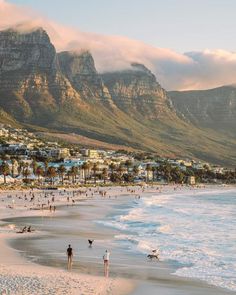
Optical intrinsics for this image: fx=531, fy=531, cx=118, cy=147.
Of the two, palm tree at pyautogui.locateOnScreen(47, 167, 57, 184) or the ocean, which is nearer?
the ocean

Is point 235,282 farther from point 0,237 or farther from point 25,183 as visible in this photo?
point 25,183

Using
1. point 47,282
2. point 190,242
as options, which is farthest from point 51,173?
point 47,282

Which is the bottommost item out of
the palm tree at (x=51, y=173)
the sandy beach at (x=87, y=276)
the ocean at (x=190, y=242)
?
the ocean at (x=190, y=242)

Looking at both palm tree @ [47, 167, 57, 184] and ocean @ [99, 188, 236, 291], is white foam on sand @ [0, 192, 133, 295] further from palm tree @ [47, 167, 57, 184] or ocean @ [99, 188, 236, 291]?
palm tree @ [47, 167, 57, 184]

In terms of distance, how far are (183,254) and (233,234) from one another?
16.5 metres

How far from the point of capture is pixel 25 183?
166 metres

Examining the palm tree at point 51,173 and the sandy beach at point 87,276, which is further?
the palm tree at point 51,173

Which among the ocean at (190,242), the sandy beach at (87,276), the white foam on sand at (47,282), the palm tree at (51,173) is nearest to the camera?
the white foam on sand at (47,282)

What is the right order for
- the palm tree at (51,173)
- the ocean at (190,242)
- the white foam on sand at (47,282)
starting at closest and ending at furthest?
the white foam on sand at (47,282), the ocean at (190,242), the palm tree at (51,173)

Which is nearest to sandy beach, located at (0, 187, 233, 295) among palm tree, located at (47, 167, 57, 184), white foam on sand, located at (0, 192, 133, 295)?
white foam on sand, located at (0, 192, 133, 295)

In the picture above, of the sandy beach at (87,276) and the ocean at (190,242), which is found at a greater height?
the sandy beach at (87,276)

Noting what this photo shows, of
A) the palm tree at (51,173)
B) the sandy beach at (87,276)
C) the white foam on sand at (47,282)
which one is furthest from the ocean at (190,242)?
the palm tree at (51,173)

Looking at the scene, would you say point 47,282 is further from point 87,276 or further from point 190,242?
point 190,242

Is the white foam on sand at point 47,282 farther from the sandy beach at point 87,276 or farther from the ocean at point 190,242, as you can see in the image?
the ocean at point 190,242
